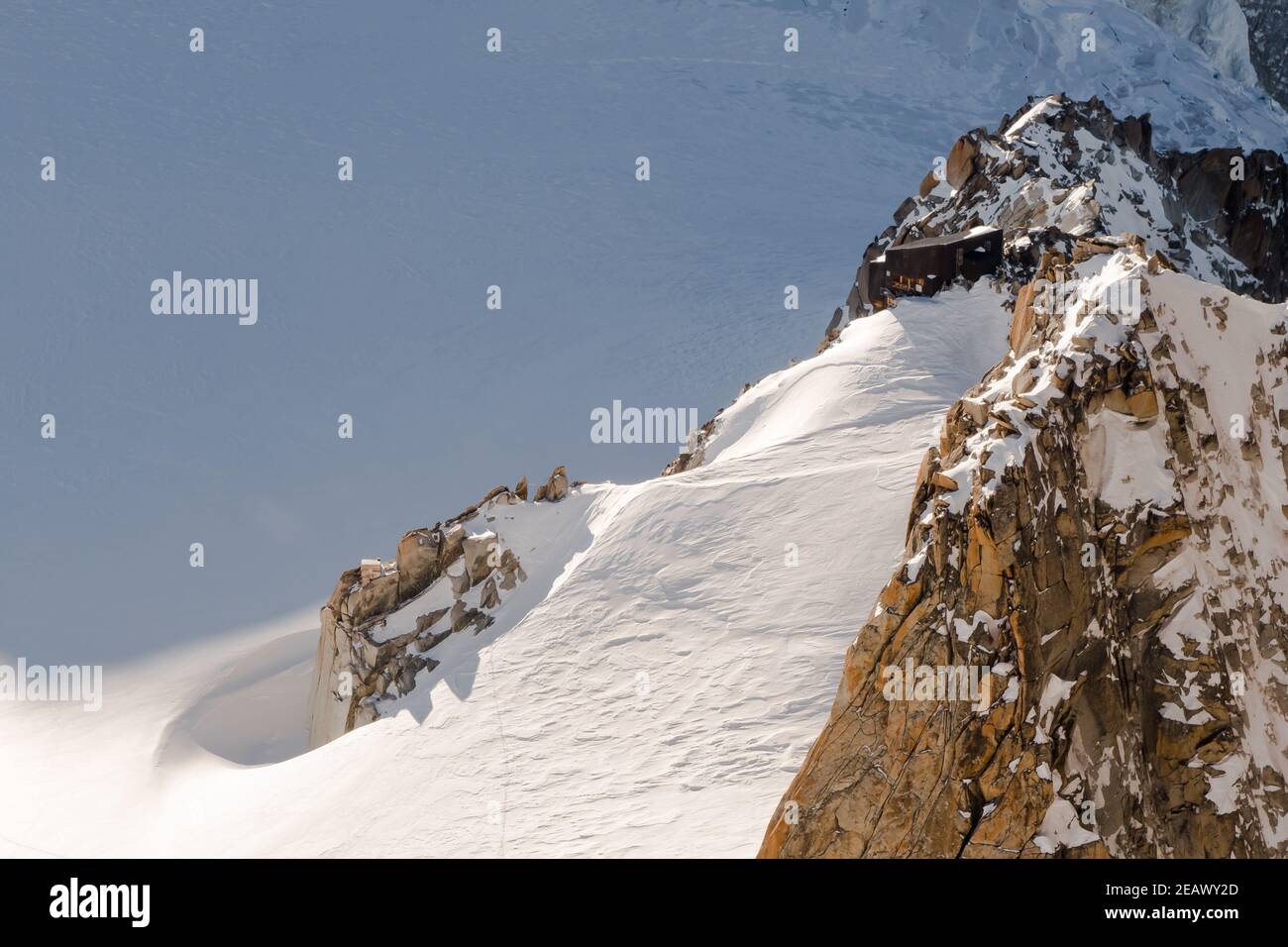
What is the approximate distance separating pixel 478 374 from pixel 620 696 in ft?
107

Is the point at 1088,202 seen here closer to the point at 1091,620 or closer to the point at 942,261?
the point at 942,261

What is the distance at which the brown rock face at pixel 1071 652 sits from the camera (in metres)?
10.7

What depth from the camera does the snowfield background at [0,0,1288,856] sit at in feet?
60.2

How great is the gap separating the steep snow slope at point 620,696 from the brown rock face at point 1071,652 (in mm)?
3548

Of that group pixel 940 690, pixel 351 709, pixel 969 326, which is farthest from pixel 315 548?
pixel 940 690

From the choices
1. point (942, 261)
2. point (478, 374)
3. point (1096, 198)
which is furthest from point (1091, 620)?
point (478, 374)

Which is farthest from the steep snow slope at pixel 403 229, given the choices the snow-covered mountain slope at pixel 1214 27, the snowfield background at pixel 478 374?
the snow-covered mountain slope at pixel 1214 27

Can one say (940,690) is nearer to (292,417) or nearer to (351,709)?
(351,709)

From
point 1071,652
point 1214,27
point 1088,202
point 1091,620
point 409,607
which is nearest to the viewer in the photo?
point 1071,652

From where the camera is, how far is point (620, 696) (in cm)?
1830

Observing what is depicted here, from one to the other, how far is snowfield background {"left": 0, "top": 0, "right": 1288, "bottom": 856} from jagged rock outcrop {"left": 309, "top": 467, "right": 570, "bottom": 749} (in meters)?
0.64

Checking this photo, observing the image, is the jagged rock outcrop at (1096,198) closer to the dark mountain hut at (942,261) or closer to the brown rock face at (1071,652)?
the dark mountain hut at (942,261)

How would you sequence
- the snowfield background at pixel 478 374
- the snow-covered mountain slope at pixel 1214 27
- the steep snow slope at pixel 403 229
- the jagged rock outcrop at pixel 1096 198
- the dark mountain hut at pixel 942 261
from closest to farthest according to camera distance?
1. the snowfield background at pixel 478 374
2. the dark mountain hut at pixel 942 261
3. the jagged rock outcrop at pixel 1096 198
4. the steep snow slope at pixel 403 229
5. the snow-covered mountain slope at pixel 1214 27
